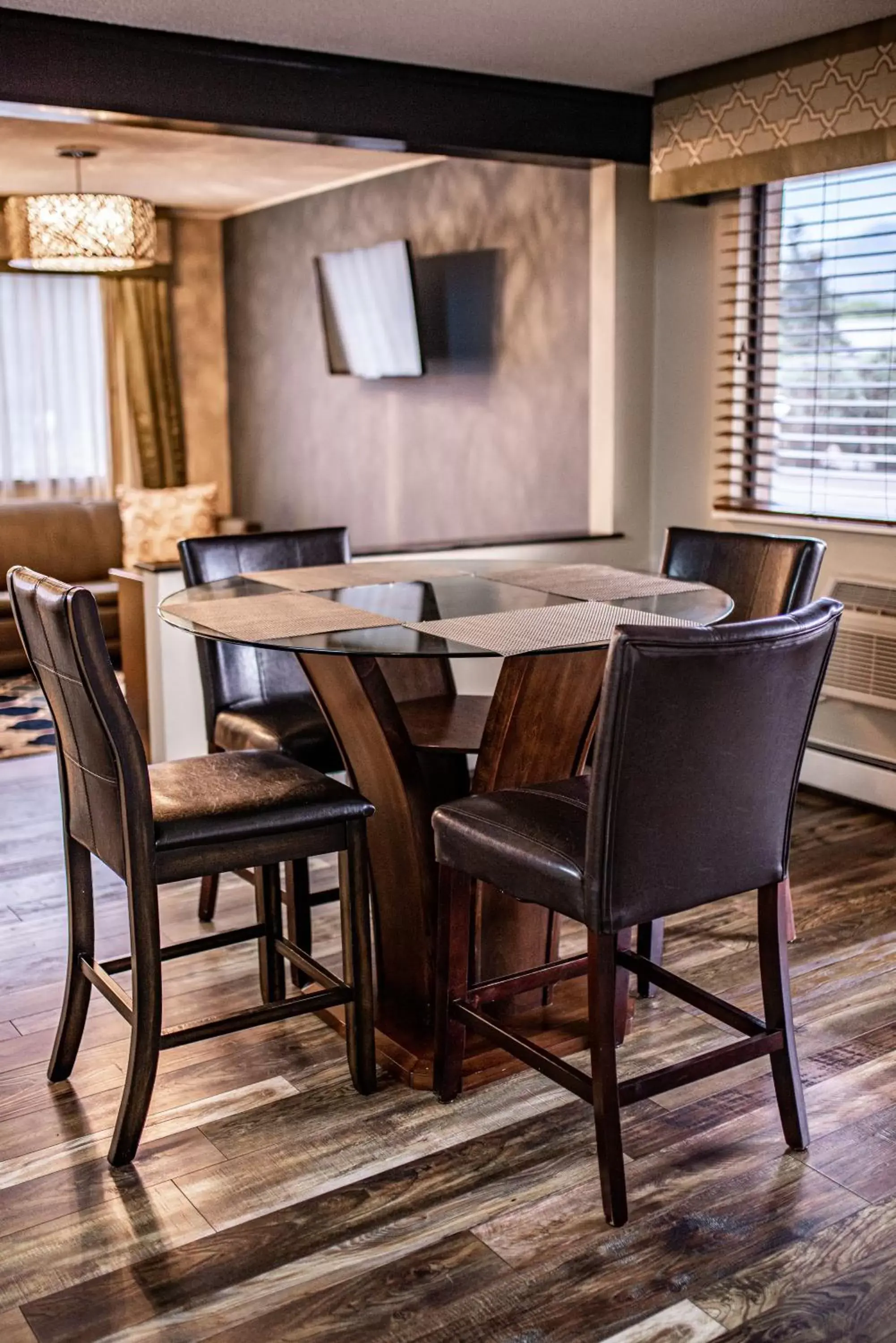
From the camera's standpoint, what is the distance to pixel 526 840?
6.86ft

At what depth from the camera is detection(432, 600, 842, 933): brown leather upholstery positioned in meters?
1.85

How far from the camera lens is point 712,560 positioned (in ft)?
10.9

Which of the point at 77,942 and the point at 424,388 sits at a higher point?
the point at 424,388

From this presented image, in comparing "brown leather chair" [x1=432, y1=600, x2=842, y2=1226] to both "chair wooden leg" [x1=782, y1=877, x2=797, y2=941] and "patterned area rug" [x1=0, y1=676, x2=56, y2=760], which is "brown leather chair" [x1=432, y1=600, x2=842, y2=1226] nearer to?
"chair wooden leg" [x1=782, y1=877, x2=797, y2=941]

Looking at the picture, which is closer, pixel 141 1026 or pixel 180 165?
pixel 141 1026

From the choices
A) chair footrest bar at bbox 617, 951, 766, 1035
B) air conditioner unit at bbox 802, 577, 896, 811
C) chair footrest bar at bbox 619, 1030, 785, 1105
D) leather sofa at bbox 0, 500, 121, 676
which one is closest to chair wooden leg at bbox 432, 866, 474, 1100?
chair footrest bar at bbox 617, 951, 766, 1035

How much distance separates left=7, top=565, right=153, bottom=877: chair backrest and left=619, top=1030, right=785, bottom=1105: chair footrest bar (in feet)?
2.74

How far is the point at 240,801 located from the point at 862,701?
2.45 meters

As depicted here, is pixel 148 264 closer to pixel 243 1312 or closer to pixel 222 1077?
pixel 222 1077

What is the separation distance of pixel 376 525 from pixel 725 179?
8.79 ft

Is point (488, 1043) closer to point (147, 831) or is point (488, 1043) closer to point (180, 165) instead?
point (147, 831)

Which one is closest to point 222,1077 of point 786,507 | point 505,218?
point 786,507

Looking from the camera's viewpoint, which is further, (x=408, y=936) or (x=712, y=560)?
(x=712, y=560)

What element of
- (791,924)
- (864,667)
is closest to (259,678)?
(791,924)
